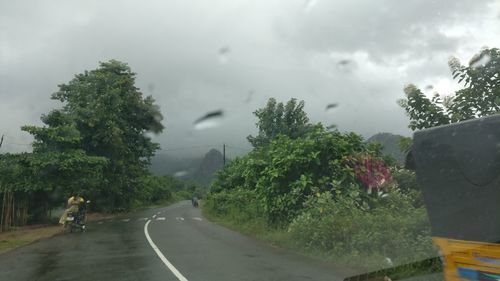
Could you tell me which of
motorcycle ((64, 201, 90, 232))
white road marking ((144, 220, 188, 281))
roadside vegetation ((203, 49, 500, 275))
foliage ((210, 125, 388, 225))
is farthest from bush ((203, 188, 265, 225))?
motorcycle ((64, 201, 90, 232))

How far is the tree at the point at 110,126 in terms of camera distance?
29.3 meters

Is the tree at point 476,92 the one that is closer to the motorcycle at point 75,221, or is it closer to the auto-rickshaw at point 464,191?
the auto-rickshaw at point 464,191

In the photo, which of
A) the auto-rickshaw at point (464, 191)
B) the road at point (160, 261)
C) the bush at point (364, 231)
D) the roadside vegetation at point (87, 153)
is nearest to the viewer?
the auto-rickshaw at point (464, 191)

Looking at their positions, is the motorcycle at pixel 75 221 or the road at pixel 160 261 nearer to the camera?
the road at pixel 160 261

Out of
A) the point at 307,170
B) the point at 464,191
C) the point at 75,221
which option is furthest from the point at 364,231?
the point at 75,221

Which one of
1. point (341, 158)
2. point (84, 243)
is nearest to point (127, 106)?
point (84, 243)

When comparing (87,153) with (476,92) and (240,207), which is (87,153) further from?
(476,92)

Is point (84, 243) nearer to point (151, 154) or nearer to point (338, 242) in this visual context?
point (338, 242)

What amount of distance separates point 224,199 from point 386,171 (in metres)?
Answer: 20.3

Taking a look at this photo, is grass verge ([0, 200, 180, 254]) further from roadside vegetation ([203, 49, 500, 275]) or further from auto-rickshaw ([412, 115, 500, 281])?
auto-rickshaw ([412, 115, 500, 281])

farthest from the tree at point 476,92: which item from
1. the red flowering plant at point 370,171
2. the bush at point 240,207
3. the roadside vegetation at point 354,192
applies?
the bush at point 240,207

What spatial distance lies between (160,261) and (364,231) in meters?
4.87

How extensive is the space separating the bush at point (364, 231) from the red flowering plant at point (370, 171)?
0.69 metres

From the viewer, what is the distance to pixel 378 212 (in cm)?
1345
